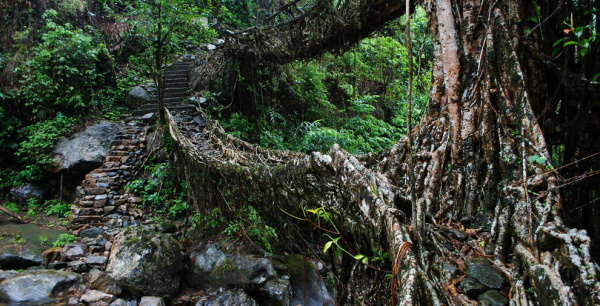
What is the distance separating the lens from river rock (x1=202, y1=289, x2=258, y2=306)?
391 centimetres

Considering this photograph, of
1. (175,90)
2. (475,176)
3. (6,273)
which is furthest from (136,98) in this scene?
(475,176)

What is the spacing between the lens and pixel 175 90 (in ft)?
27.3

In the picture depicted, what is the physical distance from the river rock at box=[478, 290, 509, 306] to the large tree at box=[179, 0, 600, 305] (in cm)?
5

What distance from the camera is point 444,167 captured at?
100 inches

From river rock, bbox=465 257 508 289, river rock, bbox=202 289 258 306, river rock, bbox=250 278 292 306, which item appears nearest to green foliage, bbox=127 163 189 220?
river rock, bbox=202 289 258 306

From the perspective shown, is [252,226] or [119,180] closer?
[252,226]

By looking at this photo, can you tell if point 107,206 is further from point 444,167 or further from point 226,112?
point 444,167

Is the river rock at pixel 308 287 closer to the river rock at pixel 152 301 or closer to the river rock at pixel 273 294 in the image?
the river rock at pixel 273 294

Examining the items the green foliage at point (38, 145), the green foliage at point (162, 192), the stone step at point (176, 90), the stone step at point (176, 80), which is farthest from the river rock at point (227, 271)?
the stone step at point (176, 80)

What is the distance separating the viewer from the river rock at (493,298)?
1.37 meters

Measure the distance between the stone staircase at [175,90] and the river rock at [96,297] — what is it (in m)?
4.65

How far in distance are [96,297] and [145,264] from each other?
0.59 m

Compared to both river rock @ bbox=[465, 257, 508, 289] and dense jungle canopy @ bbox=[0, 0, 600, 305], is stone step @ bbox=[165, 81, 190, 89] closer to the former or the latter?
dense jungle canopy @ bbox=[0, 0, 600, 305]

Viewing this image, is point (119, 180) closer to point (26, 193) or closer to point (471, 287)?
point (26, 193)
